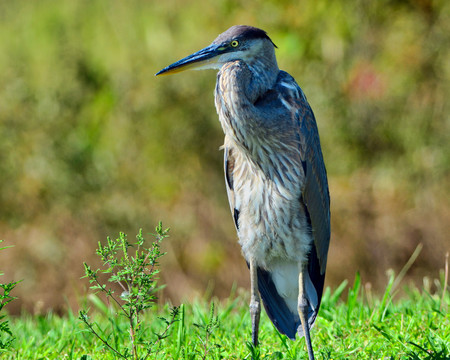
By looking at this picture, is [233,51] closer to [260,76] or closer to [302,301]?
[260,76]

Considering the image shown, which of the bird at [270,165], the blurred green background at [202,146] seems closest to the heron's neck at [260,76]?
the bird at [270,165]

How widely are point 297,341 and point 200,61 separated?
5.99 ft

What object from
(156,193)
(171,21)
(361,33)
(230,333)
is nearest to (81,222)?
(156,193)

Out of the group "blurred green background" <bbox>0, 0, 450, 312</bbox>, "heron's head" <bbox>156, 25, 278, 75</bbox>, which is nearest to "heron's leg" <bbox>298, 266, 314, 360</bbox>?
"heron's head" <bbox>156, 25, 278, 75</bbox>

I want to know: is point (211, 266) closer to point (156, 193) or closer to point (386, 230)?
point (156, 193)

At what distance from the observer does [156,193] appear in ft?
32.9

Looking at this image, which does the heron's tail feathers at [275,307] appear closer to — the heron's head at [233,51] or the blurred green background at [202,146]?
the heron's head at [233,51]

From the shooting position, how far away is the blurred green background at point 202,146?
9117 mm

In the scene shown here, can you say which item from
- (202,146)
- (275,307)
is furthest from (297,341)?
(202,146)

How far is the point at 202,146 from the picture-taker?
999 cm

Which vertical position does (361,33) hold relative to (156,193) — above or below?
above

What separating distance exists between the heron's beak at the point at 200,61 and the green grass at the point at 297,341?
1525 millimetres

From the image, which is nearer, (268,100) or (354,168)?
(268,100)

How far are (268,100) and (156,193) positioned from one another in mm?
5696
